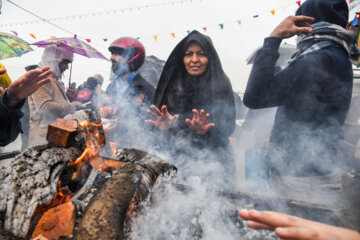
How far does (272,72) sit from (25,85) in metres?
2.94

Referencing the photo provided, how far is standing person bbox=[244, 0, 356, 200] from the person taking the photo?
68.1 inches

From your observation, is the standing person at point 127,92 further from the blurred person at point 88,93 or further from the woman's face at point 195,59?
the blurred person at point 88,93

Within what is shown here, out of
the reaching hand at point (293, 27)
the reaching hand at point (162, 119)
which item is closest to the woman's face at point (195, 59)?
the reaching hand at point (162, 119)

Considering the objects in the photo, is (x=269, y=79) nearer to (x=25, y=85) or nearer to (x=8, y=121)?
(x=25, y=85)

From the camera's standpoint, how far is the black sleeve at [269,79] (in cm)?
185

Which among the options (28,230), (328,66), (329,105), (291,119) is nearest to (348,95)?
(329,105)

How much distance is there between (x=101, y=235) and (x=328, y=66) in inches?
95.6

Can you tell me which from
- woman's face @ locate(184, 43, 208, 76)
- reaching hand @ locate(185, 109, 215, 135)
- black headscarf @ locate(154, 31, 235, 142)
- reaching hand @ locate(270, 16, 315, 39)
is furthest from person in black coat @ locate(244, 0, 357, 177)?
woman's face @ locate(184, 43, 208, 76)

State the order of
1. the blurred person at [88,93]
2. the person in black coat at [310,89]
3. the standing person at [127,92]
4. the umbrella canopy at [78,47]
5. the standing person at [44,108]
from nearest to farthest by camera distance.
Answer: the person in black coat at [310,89] < the standing person at [44,108] < the standing person at [127,92] < the umbrella canopy at [78,47] < the blurred person at [88,93]

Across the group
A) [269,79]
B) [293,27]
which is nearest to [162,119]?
[269,79]

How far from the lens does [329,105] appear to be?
175cm

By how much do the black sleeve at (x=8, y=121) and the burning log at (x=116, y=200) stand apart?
6.09ft

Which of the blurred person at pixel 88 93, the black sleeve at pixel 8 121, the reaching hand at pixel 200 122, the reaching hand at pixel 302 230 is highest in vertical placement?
the reaching hand at pixel 302 230

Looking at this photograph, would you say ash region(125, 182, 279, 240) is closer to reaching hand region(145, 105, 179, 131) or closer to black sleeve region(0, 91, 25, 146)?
reaching hand region(145, 105, 179, 131)
